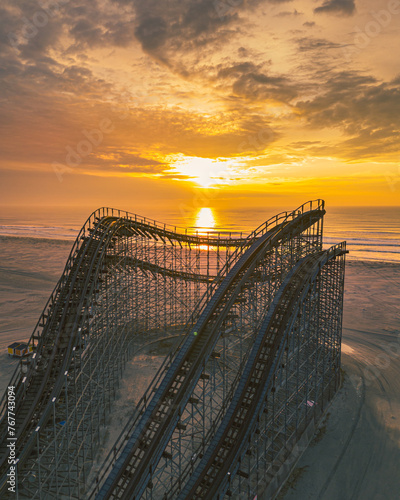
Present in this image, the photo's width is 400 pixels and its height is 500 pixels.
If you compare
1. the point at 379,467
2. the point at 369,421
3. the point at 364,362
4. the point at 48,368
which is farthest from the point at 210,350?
the point at 364,362

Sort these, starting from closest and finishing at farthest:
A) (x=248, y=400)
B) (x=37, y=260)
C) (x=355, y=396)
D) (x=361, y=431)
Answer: (x=248, y=400) < (x=361, y=431) < (x=355, y=396) < (x=37, y=260)

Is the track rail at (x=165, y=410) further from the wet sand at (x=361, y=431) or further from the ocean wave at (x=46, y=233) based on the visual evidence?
the ocean wave at (x=46, y=233)

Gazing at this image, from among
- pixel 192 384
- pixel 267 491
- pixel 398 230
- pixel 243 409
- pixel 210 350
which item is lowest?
pixel 267 491

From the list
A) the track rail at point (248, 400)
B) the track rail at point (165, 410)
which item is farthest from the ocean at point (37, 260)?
the track rail at point (248, 400)

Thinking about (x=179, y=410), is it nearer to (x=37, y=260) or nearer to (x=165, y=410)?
(x=165, y=410)

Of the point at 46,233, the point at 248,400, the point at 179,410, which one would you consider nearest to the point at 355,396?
the point at 248,400

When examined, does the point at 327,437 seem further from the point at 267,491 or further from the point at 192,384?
the point at 192,384

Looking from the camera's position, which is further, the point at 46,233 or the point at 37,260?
the point at 46,233

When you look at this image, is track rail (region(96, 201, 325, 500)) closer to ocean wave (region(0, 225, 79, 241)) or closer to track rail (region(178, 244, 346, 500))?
track rail (region(178, 244, 346, 500))

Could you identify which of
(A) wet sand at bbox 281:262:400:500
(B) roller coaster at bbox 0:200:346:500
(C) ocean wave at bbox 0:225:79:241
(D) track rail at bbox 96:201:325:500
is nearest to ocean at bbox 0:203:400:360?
(C) ocean wave at bbox 0:225:79:241
